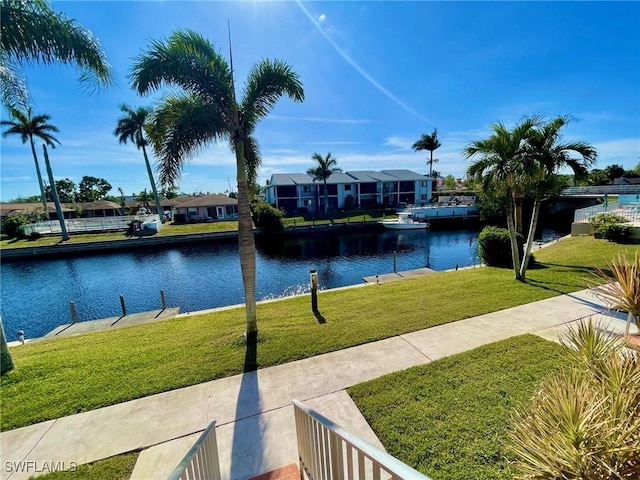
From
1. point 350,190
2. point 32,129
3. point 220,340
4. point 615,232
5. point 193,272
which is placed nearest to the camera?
point 220,340

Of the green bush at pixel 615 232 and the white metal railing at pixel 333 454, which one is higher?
the white metal railing at pixel 333 454

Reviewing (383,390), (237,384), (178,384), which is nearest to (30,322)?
(178,384)

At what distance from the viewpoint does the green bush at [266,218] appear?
101 ft

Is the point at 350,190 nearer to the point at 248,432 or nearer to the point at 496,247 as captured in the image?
the point at 496,247

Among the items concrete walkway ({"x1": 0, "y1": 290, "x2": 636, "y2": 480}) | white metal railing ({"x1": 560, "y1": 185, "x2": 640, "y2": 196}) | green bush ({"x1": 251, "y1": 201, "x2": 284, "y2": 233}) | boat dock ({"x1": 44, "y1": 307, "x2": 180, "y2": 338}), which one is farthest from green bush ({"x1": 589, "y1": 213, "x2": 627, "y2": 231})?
green bush ({"x1": 251, "y1": 201, "x2": 284, "y2": 233})

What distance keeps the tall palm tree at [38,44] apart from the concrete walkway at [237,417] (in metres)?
5.54

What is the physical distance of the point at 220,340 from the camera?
6070mm

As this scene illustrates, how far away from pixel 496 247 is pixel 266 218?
76.4ft

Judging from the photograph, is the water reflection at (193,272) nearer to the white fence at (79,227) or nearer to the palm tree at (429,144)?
the white fence at (79,227)

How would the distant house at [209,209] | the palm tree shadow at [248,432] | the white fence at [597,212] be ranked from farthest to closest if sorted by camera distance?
the distant house at [209,209], the white fence at [597,212], the palm tree shadow at [248,432]

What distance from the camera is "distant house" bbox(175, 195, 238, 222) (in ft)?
136

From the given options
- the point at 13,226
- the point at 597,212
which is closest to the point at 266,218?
the point at 597,212

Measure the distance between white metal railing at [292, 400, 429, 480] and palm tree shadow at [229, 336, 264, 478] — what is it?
0.65 meters

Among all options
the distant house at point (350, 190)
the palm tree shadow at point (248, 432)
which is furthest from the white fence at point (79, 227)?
the palm tree shadow at point (248, 432)
